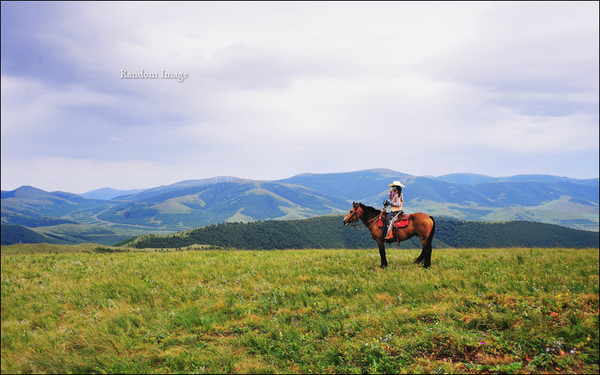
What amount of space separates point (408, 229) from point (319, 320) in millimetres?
7104

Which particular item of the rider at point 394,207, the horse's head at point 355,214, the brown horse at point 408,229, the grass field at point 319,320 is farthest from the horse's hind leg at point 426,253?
the horse's head at point 355,214

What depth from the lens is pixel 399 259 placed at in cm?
1475

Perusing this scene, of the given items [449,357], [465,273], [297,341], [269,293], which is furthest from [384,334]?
[465,273]

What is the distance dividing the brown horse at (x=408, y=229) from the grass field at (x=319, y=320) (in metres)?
0.97

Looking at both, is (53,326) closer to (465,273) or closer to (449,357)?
(449,357)

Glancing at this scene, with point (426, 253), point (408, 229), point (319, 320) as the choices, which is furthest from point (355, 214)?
point (319, 320)

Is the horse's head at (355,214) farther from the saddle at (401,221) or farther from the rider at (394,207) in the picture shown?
the rider at (394,207)

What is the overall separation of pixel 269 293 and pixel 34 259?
17993 millimetres

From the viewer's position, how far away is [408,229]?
42.8 feet

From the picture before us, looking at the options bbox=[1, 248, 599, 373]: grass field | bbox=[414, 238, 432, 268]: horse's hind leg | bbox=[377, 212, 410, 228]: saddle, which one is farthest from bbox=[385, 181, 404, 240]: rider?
bbox=[1, 248, 599, 373]: grass field

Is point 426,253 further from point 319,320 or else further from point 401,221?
point 319,320

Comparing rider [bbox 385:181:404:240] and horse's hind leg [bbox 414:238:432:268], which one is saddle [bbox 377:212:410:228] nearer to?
rider [bbox 385:181:404:240]

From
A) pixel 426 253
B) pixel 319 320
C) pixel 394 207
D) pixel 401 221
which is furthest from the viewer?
pixel 394 207

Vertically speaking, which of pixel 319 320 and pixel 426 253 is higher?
pixel 426 253
